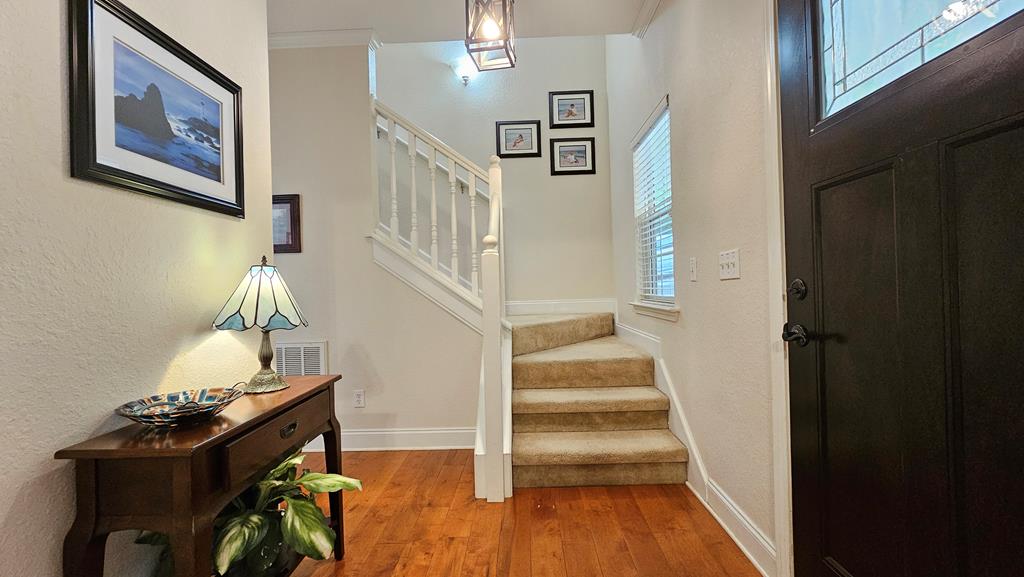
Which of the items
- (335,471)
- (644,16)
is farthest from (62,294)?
(644,16)

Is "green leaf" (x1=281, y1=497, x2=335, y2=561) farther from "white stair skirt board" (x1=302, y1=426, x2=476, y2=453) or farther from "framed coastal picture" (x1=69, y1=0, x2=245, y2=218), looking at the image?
"white stair skirt board" (x1=302, y1=426, x2=476, y2=453)

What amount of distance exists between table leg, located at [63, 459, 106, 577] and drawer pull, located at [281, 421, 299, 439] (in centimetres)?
43

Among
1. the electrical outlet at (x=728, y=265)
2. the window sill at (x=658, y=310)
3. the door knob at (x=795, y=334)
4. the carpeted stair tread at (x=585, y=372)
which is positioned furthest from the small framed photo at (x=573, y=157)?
the door knob at (x=795, y=334)

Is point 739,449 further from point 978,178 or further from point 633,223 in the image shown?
point 633,223

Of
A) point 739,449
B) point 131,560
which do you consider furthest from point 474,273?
point 131,560

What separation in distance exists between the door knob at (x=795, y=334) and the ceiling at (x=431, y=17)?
230cm

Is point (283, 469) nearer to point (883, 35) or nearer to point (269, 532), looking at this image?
point (269, 532)

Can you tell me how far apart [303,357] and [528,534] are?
1907mm

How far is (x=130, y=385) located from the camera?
116 centimetres

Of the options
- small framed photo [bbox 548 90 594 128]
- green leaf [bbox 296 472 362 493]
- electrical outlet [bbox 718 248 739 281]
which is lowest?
green leaf [bbox 296 472 362 493]

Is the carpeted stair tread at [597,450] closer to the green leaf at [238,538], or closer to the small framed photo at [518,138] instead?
the green leaf at [238,538]

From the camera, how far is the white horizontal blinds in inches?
102

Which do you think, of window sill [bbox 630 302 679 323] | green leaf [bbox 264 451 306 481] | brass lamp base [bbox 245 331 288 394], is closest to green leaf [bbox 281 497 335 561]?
green leaf [bbox 264 451 306 481]

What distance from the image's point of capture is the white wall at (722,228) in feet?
4.95
